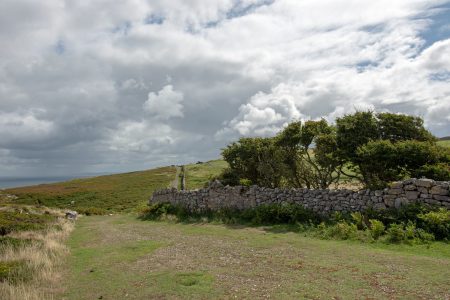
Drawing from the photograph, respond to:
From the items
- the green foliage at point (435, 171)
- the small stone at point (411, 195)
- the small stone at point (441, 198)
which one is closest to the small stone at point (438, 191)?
the small stone at point (441, 198)

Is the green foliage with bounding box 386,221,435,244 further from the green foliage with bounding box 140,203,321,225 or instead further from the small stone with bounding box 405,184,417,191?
the green foliage with bounding box 140,203,321,225

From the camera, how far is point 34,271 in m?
11.0

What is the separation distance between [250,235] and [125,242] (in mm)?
5830

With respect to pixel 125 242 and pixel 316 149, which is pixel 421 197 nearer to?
pixel 316 149

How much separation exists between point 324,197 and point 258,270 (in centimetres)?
905

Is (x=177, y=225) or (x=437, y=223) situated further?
(x=177, y=225)

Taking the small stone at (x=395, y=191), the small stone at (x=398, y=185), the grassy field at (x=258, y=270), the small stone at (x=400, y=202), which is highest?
the small stone at (x=398, y=185)

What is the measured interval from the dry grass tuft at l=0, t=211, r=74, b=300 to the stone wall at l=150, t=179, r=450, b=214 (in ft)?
36.9

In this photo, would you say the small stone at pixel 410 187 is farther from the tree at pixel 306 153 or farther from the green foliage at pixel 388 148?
the tree at pixel 306 153

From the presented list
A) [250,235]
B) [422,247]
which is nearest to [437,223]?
[422,247]

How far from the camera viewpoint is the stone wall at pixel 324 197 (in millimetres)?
14619

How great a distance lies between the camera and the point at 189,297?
27.1 ft

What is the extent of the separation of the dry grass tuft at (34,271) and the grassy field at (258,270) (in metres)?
0.46

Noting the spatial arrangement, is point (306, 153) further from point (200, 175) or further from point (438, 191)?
point (200, 175)
